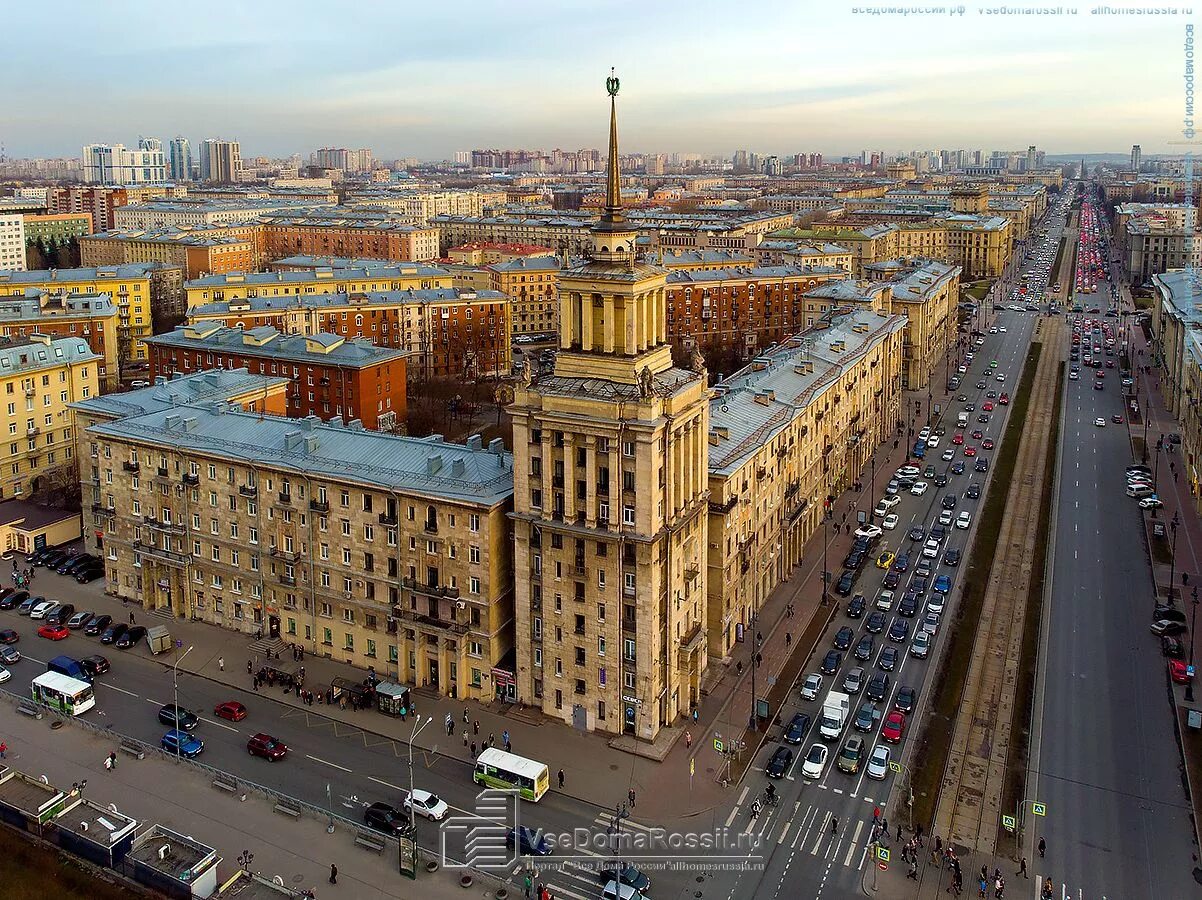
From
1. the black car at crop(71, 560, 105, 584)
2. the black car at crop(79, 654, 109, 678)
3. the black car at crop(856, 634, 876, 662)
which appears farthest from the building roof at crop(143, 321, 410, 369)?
the black car at crop(856, 634, 876, 662)

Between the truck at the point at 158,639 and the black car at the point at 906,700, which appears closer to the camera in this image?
the black car at the point at 906,700

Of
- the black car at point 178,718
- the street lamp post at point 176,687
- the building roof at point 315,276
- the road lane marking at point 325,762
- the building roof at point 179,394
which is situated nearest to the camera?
the road lane marking at point 325,762

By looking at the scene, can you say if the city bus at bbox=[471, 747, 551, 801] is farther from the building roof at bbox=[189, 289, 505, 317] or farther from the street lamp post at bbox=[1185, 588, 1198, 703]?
the building roof at bbox=[189, 289, 505, 317]

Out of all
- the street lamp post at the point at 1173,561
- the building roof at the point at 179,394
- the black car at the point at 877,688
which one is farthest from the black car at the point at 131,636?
the street lamp post at the point at 1173,561

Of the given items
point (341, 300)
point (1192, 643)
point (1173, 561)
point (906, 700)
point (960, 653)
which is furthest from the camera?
point (341, 300)

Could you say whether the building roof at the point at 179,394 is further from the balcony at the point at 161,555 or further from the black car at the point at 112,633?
the black car at the point at 112,633

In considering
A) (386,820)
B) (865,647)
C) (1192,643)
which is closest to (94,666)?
(386,820)

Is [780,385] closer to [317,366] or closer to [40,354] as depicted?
[317,366]
